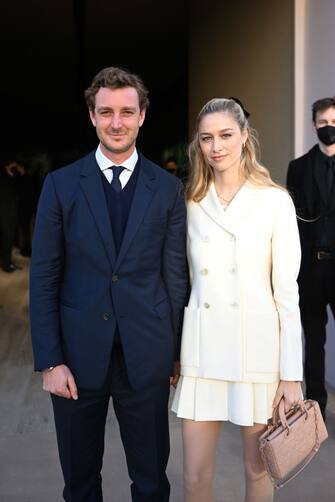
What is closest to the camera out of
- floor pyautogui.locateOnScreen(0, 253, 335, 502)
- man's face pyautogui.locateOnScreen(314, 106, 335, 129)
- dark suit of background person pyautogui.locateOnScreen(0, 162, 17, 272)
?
floor pyautogui.locateOnScreen(0, 253, 335, 502)

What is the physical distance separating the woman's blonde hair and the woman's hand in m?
0.65

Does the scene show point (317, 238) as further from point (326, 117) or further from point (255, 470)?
point (255, 470)

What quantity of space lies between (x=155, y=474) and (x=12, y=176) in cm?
719

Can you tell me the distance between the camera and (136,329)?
1.74 m

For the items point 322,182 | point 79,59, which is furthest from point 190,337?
point 79,59

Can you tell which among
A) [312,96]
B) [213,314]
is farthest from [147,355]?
[312,96]

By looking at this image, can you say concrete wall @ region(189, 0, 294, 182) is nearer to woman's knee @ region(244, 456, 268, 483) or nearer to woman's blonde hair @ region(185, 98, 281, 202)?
woman's blonde hair @ region(185, 98, 281, 202)

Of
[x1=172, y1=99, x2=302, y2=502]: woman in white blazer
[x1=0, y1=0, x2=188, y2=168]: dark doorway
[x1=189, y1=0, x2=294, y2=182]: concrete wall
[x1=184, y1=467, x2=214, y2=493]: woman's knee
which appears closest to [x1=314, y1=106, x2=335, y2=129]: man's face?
[x1=189, y1=0, x2=294, y2=182]: concrete wall

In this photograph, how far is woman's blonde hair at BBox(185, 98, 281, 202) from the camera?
5.91 feet

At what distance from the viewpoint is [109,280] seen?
171 centimetres

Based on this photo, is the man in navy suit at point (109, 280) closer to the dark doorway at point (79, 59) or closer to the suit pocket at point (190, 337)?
the suit pocket at point (190, 337)

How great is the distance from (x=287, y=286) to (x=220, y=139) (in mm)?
515

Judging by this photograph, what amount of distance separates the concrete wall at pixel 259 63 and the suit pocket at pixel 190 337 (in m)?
2.62

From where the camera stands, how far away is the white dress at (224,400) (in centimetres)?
177
